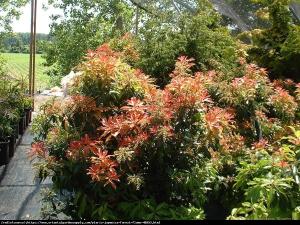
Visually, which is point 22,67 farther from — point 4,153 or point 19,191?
point 19,191

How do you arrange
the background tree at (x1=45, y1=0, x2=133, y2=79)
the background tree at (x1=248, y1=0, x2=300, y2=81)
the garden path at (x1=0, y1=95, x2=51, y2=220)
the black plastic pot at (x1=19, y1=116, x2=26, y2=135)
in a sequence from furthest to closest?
1. the background tree at (x1=45, y1=0, x2=133, y2=79)
2. the black plastic pot at (x1=19, y1=116, x2=26, y2=135)
3. the background tree at (x1=248, y1=0, x2=300, y2=81)
4. the garden path at (x1=0, y1=95, x2=51, y2=220)

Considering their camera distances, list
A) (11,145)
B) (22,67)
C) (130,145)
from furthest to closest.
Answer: (22,67)
(11,145)
(130,145)

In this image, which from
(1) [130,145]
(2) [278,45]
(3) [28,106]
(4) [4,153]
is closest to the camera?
(1) [130,145]

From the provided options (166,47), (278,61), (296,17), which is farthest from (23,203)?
(296,17)

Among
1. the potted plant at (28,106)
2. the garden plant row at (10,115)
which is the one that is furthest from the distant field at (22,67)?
the garden plant row at (10,115)

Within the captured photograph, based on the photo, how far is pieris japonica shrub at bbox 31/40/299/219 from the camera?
7.66 feet

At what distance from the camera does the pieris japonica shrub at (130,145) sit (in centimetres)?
234

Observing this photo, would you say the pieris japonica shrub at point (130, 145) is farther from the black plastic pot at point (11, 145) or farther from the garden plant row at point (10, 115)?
the black plastic pot at point (11, 145)

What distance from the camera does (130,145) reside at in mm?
2348

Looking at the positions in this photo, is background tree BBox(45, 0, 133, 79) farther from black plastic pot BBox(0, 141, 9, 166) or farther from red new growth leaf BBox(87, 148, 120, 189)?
red new growth leaf BBox(87, 148, 120, 189)

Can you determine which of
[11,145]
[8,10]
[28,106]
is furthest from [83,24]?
[11,145]

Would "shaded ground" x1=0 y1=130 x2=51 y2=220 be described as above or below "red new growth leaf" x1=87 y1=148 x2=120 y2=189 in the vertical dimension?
below

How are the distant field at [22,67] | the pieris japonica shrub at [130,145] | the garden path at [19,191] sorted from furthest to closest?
the distant field at [22,67] → the garden path at [19,191] → the pieris japonica shrub at [130,145]

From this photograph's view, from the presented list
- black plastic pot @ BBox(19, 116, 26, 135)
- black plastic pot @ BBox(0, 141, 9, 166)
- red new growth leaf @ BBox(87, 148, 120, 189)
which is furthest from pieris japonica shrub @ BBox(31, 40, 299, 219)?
black plastic pot @ BBox(19, 116, 26, 135)
